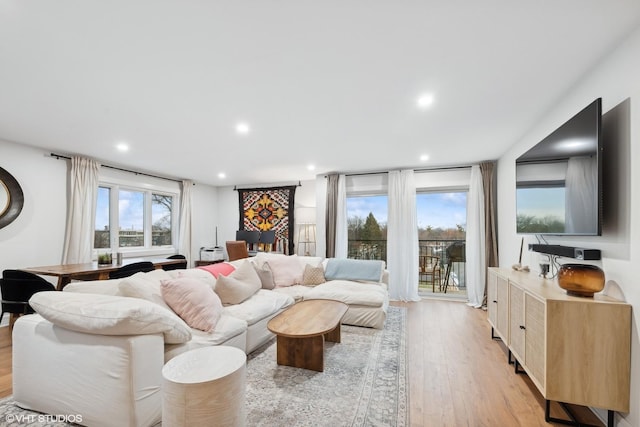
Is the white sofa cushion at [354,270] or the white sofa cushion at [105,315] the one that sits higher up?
the white sofa cushion at [105,315]

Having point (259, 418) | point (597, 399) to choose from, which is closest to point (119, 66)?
point (259, 418)

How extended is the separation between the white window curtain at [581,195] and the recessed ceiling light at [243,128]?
9.52 ft

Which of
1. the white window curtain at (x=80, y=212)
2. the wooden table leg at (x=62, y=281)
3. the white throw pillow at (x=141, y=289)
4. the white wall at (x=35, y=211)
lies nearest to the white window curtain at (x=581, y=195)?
the white throw pillow at (x=141, y=289)

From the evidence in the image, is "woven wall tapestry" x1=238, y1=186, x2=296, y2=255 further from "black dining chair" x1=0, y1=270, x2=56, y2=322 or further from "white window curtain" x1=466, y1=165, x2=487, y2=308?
"black dining chair" x1=0, y1=270, x2=56, y2=322

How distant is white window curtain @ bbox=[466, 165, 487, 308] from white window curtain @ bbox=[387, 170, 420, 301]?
857 mm

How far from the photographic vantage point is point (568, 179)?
212 cm

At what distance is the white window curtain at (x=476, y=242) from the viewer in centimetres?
461

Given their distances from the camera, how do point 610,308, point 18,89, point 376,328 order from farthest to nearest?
point 376,328 < point 18,89 < point 610,308

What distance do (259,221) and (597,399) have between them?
19.9 feet

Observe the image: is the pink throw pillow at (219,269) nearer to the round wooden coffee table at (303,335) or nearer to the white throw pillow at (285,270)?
the white throw pillow at (285,270)

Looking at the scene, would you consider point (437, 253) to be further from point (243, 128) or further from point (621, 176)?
point (243, 128)

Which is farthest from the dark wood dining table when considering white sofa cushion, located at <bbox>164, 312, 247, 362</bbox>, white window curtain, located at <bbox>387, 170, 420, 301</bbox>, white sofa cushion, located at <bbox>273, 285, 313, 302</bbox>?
white window curtain, located at <bbox>387, 170, 420, 301</bbox>

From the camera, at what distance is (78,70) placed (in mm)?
2023

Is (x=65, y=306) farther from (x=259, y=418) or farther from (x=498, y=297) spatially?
(x=498, y=297)
